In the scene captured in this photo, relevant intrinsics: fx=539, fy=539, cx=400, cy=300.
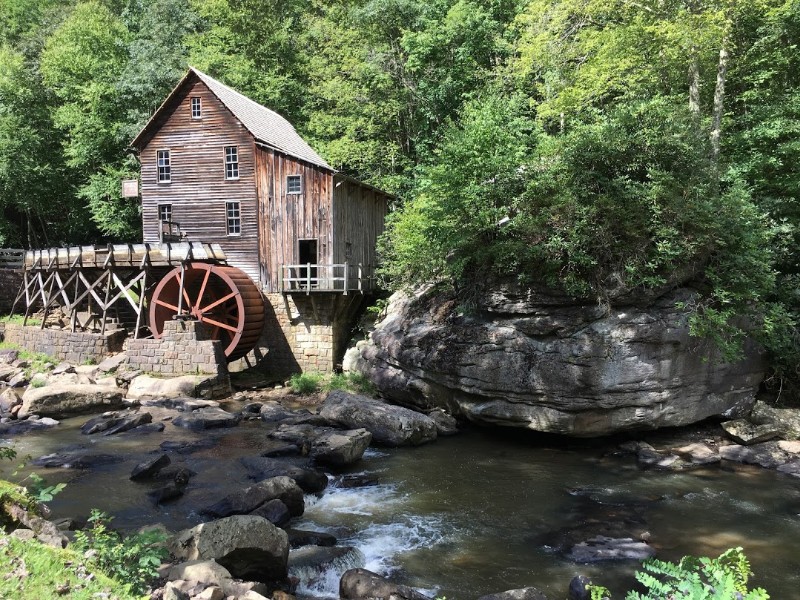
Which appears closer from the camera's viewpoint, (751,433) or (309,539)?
(309,539)

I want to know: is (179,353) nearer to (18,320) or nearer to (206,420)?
(206,420)

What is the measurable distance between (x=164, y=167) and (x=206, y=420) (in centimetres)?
1119

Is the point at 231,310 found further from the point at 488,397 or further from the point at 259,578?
the point at 259,578

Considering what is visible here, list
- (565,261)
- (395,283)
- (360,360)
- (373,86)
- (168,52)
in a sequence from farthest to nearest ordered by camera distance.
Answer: (168,52)
(373,86)
(395,283)
(360,360)
(565,261)

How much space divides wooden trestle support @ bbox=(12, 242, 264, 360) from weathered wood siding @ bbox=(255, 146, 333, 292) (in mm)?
1300

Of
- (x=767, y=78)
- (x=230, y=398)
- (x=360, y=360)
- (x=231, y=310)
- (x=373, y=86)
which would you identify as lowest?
(x=230, y=398)

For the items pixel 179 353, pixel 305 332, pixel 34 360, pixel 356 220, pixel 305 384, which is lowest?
pixel 305 384

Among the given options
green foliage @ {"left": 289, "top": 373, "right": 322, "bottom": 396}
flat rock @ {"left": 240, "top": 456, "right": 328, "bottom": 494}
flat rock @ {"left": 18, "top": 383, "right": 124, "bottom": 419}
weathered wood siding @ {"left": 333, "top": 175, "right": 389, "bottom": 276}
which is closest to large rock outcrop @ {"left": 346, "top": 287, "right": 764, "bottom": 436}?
flat rock @ {"left": 240, "top": 456, "right": 328, "bottom": 494}

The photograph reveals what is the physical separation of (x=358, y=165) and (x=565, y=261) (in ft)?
46.0

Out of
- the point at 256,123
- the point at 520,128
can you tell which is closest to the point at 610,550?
the point at 520,128

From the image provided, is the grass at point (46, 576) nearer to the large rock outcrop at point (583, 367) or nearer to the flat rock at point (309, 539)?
the flat rock at point (309, 539)

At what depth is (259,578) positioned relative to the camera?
5551 millimetres

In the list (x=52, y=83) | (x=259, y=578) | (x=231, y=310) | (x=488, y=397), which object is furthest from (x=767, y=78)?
(x=52, y=83)

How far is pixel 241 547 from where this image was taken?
17.6 feet
